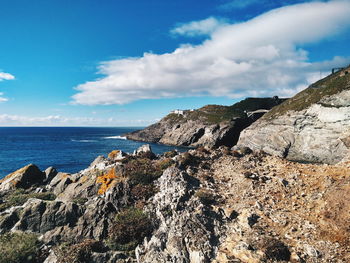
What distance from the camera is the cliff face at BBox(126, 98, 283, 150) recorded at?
4306 inches

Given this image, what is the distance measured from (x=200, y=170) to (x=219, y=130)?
292 feet

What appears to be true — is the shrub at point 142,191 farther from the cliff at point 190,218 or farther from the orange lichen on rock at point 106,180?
the orange lichen on rock at point 106,180

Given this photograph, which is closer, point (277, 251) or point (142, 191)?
point (277, 251)

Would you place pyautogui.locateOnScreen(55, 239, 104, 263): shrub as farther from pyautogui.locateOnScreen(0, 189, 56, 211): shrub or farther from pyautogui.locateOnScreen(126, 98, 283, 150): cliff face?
pyautogui.locateOnScreen(126, 98, 283, 150): cliff face

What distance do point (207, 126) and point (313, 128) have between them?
59.8 m

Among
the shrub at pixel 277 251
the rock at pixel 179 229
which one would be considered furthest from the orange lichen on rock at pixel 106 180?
the shrub at pixel 277 251

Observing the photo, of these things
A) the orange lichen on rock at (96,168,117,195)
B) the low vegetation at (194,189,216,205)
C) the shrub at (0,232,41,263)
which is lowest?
the shrub at (0,232,41,263)

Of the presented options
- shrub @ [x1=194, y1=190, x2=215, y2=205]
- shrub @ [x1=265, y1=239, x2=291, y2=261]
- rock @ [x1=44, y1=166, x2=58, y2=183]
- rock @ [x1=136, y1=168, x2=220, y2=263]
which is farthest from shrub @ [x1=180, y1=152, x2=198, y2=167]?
rock @ [x1=44, y1=166, x2=58, y2=183]

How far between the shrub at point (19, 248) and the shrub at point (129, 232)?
4668mm

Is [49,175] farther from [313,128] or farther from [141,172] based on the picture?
[313,128]

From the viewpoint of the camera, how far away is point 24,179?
90.8 feet

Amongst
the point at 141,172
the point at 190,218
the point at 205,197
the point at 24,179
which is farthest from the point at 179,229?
the point at 24,179

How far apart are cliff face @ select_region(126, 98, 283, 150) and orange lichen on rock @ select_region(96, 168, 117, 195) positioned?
83.1m

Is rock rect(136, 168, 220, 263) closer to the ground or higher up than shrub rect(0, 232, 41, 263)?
higher up
